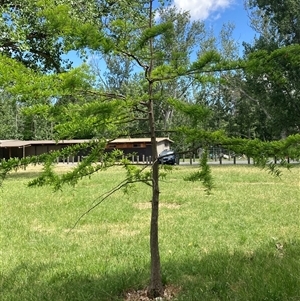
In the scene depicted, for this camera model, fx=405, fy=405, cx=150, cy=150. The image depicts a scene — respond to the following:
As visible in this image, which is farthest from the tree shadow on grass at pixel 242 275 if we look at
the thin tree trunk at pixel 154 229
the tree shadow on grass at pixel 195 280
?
the thin tree trunk at pixel 154 229

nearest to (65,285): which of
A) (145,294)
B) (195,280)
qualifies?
(145,294)

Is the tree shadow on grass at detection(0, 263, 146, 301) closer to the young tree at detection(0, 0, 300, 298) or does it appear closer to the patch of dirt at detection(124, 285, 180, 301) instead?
the patch of dirt at detection(124, 285, 180, 301)

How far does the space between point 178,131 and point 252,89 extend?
23.8m

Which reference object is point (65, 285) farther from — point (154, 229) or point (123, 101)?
point (123, 101)

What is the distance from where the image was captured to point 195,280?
3.87m

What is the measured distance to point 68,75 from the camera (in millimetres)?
3145

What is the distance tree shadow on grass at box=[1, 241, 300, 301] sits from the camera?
343 centimetres

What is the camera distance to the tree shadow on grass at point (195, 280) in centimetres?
343

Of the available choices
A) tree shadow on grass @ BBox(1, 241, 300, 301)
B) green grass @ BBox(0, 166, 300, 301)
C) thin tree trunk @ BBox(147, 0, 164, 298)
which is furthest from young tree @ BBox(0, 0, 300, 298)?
green grass @ BBox(0, 166, 300, 301)

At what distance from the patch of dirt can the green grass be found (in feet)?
0.23

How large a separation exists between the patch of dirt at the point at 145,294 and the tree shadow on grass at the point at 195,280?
0.24 ft

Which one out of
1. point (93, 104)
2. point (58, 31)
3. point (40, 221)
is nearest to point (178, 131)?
point (93, 104)

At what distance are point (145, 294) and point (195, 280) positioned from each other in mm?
534

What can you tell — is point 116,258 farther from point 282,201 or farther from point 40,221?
point 282,201
